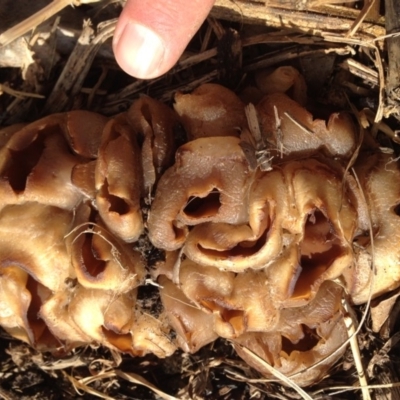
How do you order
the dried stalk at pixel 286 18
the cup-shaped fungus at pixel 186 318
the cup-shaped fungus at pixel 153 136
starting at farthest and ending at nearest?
the dried stalk at pixel 286 18
the cup-shaped fungus at pixel 186 318
the cup-shaped fungus at pixel 153 136

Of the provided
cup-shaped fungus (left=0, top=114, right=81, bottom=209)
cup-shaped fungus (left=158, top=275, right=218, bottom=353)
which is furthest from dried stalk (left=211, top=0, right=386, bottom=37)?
cup-shaped fungus (left=158, top=275, right=218, bottom=353)

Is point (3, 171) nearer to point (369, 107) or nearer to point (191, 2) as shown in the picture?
point (191, 2)

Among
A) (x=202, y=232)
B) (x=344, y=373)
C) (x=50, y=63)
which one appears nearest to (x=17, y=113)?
(x=50, y=63)

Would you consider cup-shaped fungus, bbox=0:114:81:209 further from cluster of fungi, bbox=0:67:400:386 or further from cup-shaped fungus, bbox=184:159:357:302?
cup-shaped fungus, bbox=184:159:357:302

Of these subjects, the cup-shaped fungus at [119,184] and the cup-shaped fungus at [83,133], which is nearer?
the cup-shaped fungus at [119,184]

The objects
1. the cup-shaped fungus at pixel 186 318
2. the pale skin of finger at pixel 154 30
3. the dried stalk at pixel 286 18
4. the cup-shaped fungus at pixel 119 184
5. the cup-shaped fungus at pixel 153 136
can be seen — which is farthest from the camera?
the dried stalk at pixel 286 18

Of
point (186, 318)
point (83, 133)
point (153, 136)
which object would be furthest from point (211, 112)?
point (186, 318)

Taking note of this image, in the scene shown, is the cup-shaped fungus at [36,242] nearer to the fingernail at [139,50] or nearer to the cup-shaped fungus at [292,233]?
the cup-shaped fungus at [292,233]

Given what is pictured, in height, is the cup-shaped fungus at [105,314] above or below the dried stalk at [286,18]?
below

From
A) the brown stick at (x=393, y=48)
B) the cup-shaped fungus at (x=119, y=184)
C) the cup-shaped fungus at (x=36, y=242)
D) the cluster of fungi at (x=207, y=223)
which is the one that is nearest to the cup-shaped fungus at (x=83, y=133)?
the cluster of fungi at (x=207, y=223)
